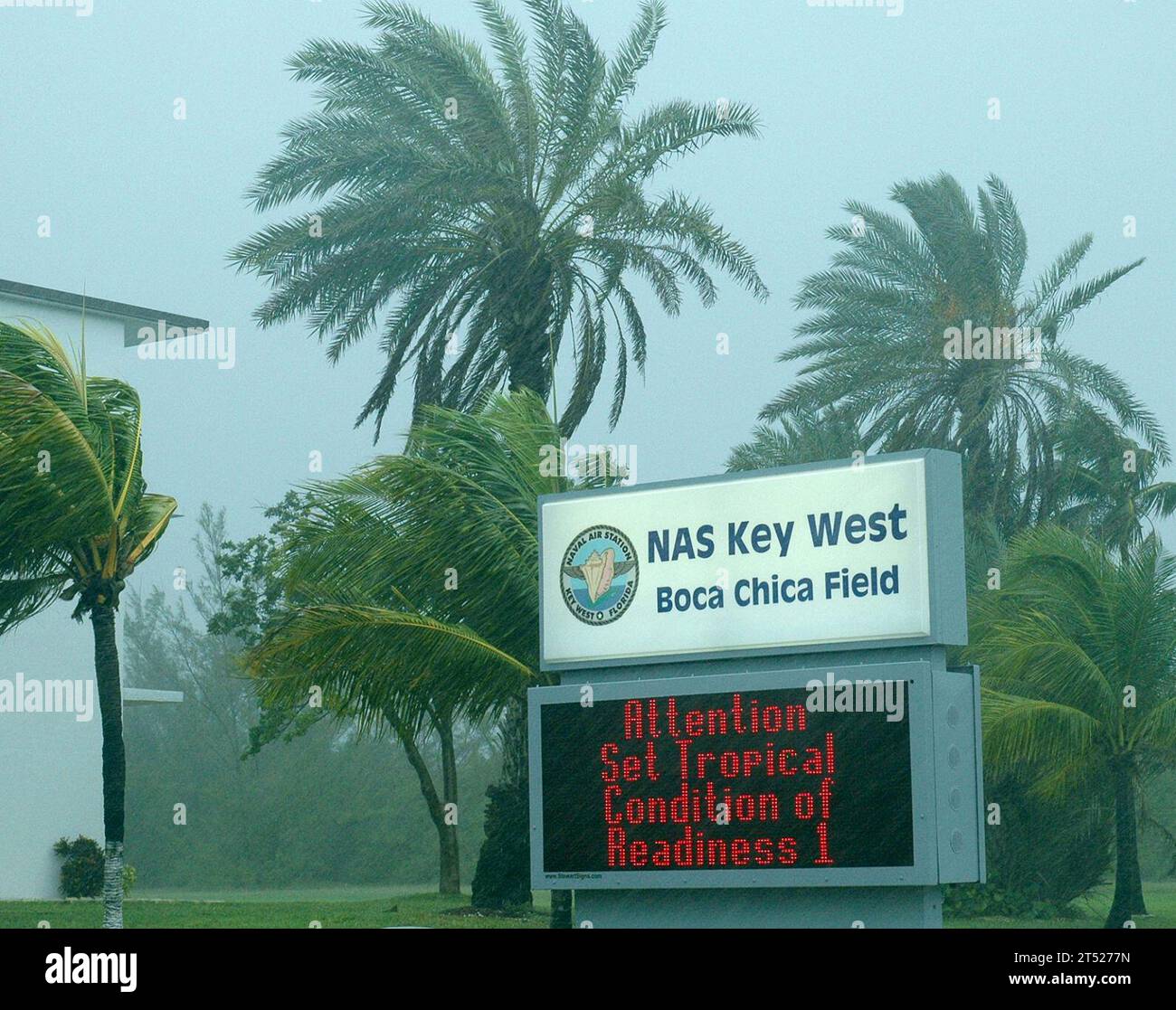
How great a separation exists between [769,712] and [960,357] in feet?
69.0

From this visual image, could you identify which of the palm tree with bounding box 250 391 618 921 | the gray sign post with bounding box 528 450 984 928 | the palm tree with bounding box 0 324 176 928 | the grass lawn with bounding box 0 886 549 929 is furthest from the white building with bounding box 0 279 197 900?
the gray sign post with bounding box 528 450 984 928

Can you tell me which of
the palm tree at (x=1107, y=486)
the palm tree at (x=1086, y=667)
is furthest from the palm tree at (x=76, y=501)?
the palm tree at (x=1107, y=486)

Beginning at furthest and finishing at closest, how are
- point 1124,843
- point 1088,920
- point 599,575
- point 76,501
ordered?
point 1088,920
point 1124,843
point 76,501
point 599,575

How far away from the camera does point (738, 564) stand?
38.9 feet

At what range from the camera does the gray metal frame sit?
1055cm

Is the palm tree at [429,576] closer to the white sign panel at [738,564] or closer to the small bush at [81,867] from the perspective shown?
the white sign panel at [738,564]

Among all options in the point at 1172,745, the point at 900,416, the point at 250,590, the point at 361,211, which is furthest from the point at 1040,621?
the point at 250,590

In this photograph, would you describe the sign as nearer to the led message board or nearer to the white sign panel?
the white sign panel

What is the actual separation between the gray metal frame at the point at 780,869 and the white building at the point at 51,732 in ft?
70.5

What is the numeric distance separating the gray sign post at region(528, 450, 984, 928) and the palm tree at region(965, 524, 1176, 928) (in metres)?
10.9

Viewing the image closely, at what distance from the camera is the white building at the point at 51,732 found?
30938mm

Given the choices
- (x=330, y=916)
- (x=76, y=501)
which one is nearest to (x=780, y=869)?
(x=76, y=501)

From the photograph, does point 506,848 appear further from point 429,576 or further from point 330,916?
point 429,576

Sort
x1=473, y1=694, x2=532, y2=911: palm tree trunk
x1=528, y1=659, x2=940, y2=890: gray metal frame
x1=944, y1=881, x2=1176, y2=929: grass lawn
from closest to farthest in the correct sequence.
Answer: x1=528, y1=659, x2=940, y2=890: gray metal frame, x1=473, y1=694, x2=532, y2=911: palm tree trunk, x1=944, y1=881, x2=1176, y2=929: grass lawn
